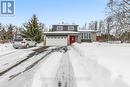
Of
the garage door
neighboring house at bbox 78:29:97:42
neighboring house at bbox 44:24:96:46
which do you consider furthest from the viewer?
neighboring house at bbox 78:29:97:42

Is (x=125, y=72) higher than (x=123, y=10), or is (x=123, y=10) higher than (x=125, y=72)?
(x=123, y=10)

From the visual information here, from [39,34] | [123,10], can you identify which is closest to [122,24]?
[123,10]

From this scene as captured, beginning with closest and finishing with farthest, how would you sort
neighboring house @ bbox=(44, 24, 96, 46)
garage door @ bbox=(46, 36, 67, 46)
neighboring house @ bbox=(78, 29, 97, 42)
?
garage door @ bbox=(46, 36, 67, 46) → neighboring house @ bbox=(44, 24, 96, 46) → neighboring house @ bbox=(78, 29, 97, 42)

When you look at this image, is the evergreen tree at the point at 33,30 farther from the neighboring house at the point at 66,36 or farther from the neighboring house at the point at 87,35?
the neighboring house at the point at 87,35

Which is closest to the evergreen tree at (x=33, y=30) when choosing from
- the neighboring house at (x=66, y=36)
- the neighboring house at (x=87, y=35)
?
the neighboring house at (x=66, y=36)

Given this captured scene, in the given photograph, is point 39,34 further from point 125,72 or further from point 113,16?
point 125,72

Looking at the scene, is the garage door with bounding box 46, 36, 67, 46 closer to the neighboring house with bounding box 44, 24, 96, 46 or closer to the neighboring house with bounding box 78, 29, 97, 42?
the neighboring house with bounding box 44, 24, 96, 46

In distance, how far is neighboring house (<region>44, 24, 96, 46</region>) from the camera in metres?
61.1

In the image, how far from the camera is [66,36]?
61719mm

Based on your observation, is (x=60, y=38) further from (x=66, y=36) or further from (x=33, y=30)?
(x=33, y=30)

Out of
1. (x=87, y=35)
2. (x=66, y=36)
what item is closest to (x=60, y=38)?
(x=66, y=36)

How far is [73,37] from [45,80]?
5320 centimetres

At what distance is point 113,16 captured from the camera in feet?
161

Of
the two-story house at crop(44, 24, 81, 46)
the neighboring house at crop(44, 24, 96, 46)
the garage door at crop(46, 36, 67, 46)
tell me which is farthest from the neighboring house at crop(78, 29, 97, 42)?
the garage door at crop(46, 36, 67, 46)
